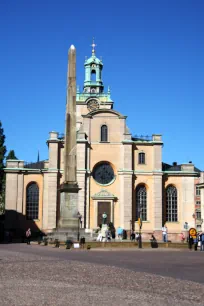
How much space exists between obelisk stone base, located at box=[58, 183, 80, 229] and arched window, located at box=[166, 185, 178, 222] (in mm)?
28510

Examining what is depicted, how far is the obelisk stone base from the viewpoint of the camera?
110 feet

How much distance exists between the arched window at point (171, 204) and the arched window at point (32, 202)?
15.2 metres

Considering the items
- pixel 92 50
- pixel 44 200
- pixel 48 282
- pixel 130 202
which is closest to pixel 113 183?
pixel 130 202

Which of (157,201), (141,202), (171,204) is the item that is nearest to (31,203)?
(141,202)

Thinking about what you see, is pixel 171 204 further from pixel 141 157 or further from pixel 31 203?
pixel 31 203

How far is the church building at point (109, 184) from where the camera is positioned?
58.1m

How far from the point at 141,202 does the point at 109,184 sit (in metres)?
4.25

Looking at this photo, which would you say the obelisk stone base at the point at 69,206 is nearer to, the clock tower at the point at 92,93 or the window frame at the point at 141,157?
the window frame at the point at 141,157

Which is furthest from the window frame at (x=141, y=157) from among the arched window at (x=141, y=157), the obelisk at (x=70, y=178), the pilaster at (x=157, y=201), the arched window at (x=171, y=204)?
the obelisk at (x=70, y=178)

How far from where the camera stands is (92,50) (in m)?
77.1

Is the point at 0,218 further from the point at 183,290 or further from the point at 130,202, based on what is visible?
the point at 183,290

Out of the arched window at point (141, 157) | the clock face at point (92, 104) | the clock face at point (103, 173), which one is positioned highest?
the clock face at point (92, 104)

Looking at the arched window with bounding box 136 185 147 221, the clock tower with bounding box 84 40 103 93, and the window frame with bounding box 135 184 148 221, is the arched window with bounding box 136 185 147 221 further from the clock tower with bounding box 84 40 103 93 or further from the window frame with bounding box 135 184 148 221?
the clock tower with bounding box 84 40 103 93

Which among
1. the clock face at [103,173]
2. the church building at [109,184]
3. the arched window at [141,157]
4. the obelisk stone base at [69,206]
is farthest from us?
the arched window at [141,157]
